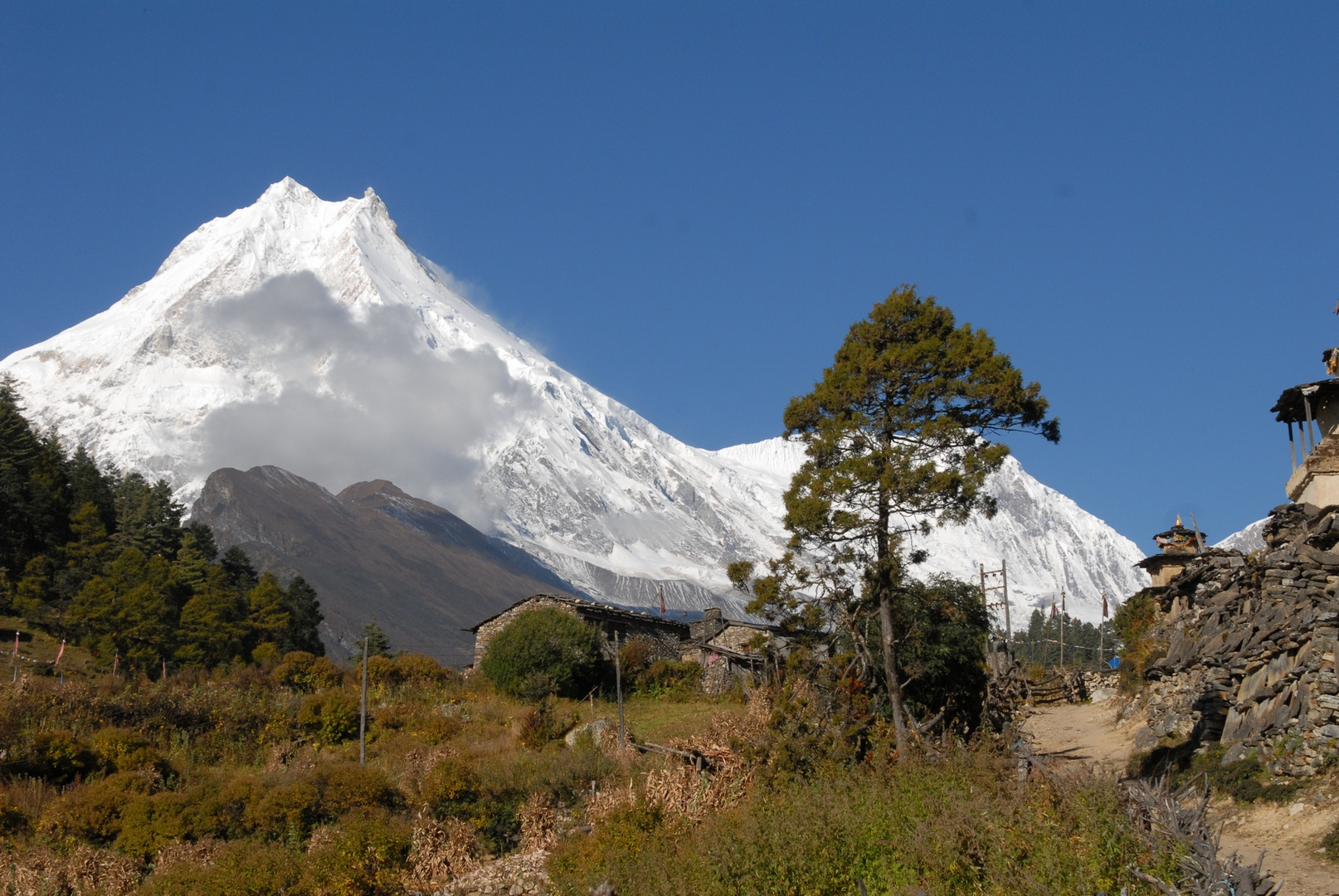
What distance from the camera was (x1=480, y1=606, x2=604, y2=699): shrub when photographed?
→ 3791 centimetres

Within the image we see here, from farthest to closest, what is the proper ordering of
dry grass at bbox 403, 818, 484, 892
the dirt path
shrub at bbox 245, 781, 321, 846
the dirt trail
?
the dirt path, shrub at bbox 245, 781, 321, 846, dry grass at bbox 403, 818, 484, 892, the dirt trail

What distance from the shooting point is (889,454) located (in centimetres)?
1980

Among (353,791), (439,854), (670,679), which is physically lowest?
(439,854)

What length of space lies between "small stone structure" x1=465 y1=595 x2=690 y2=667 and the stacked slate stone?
21.5m

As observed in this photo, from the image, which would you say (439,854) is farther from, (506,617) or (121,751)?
(506,617)

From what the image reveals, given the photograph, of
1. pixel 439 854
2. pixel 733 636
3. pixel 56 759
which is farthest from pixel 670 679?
pixel 56 759

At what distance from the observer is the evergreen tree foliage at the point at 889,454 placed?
19.6 m

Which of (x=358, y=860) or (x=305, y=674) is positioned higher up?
(x=305, y=674)

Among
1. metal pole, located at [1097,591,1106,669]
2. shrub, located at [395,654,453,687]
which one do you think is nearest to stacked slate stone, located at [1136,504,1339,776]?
shrub, located at [395,654,453,687]

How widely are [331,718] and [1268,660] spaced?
24.2 metres

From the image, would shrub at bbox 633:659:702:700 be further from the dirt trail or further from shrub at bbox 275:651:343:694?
the dirt trail

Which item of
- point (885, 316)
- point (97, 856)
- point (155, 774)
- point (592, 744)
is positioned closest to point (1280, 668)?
point (885, 316)

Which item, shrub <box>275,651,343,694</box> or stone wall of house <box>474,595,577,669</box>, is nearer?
shrub <box>275,651,343,694</box>

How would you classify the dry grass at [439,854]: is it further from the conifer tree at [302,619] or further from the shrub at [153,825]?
the conifer tree at [302,619]
